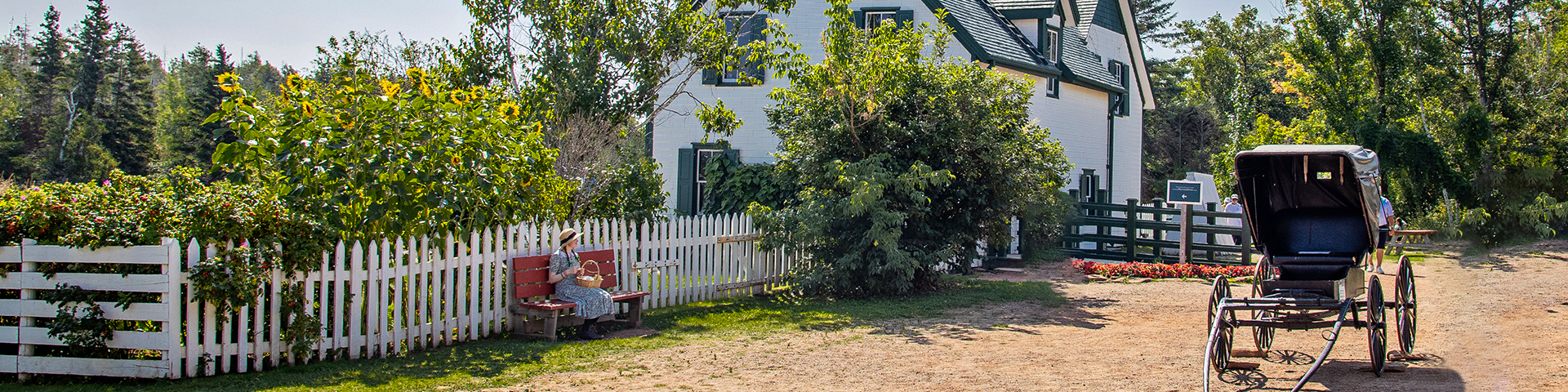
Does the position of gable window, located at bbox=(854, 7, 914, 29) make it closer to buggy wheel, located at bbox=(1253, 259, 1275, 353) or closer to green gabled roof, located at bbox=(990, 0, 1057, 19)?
green gabled roof, located at bbox=(990, 0, 1057, 19)

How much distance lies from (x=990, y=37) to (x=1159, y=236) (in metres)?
5.17

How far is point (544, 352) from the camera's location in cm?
861

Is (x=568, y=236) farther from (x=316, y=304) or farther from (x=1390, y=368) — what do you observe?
(x=1390, y=368)

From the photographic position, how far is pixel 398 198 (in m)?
8.12

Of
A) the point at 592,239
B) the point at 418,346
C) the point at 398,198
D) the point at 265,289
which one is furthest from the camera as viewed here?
the point at 592,239

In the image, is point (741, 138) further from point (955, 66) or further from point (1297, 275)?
point (1297, 275)

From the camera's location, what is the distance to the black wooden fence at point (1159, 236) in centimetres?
1762

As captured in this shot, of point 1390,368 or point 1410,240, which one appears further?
point 1410,240

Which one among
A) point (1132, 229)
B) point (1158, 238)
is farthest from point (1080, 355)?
point (1158, 238)

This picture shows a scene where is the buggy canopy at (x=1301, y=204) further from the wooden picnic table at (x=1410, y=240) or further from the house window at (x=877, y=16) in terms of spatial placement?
the wooden picnic table at (x=1410, y=240)

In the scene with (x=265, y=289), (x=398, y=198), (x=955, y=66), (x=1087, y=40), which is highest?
(x=1087, y=40)

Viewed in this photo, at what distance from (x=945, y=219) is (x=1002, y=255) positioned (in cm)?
573

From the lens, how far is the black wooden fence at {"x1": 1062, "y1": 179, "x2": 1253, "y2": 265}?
1762 cm

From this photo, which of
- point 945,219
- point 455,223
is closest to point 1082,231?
point 945,219
